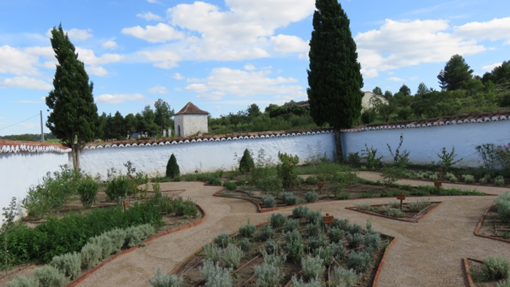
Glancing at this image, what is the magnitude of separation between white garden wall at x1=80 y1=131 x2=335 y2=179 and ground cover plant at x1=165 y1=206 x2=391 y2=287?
10185 millimetres

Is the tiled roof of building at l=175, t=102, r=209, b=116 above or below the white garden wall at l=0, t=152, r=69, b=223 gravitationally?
above

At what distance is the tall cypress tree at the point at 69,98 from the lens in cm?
1284

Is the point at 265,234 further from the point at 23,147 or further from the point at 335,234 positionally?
the point at 23,147

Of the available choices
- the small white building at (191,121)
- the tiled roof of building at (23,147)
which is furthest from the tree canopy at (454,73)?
the tiled roof of building at (23,147)

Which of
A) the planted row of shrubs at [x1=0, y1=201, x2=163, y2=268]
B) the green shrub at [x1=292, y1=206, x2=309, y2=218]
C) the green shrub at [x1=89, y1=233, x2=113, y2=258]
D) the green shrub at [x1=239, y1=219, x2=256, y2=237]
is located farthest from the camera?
the green shrub at [x1=292, y1=206, x2=309, y2=218]

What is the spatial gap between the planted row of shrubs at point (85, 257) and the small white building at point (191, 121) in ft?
103

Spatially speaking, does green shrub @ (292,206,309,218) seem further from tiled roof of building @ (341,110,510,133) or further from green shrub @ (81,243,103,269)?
tiled roof of building @ (341,110,510,133)

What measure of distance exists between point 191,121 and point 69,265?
110ft

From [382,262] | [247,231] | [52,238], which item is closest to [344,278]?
[382,262]

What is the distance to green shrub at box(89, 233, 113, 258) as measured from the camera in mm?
5005

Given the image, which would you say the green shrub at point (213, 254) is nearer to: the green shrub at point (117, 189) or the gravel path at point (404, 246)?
the gravel path at point (404, 246)

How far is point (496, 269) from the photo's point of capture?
3.67 m

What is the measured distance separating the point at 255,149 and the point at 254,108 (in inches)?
1066

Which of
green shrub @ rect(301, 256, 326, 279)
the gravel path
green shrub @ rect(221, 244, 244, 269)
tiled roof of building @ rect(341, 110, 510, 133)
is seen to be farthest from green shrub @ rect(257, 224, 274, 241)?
tiled roof of building @ rect(341, 110, 510, 133)
